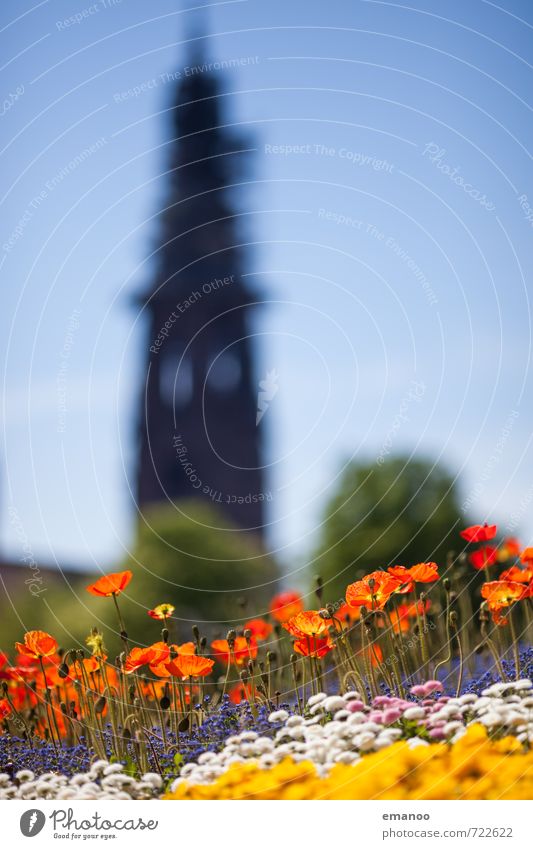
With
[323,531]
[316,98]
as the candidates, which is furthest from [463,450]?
[323,531]

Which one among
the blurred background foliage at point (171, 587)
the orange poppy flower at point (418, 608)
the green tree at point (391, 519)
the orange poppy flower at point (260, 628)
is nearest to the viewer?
the orange poppy flower at point (418, 608)

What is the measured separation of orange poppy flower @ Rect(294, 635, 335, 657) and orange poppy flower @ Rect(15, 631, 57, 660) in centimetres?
70

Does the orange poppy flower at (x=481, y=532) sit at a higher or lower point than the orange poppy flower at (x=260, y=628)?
higher

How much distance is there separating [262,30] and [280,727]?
2.28 meters

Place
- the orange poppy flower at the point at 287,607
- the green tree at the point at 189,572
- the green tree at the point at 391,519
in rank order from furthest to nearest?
the green tree at the point at 391,519 < the green tree at the point at 189,572 < the orange poppy flower at the point at 287,607

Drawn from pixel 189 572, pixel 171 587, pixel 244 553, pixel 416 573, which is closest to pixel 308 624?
pixel 416 573

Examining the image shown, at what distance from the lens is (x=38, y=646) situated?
7.89 ft

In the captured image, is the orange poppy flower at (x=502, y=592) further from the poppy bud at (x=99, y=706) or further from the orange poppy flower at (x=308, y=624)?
the poppy bud at (x=99, y=706)

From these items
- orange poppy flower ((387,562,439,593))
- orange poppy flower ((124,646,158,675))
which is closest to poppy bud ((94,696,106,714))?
orange poppy flower ((124,646,158,675))

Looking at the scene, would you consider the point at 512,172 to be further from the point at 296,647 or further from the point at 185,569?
the point at 185,569

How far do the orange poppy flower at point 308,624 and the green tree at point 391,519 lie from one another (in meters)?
6.11

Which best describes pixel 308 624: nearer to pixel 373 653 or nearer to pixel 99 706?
pixel 373 653

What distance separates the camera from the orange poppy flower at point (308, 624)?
234 centimetres

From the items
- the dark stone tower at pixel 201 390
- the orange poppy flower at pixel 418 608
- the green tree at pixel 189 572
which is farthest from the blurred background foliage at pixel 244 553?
the dark stone tower at pixel 201 390
